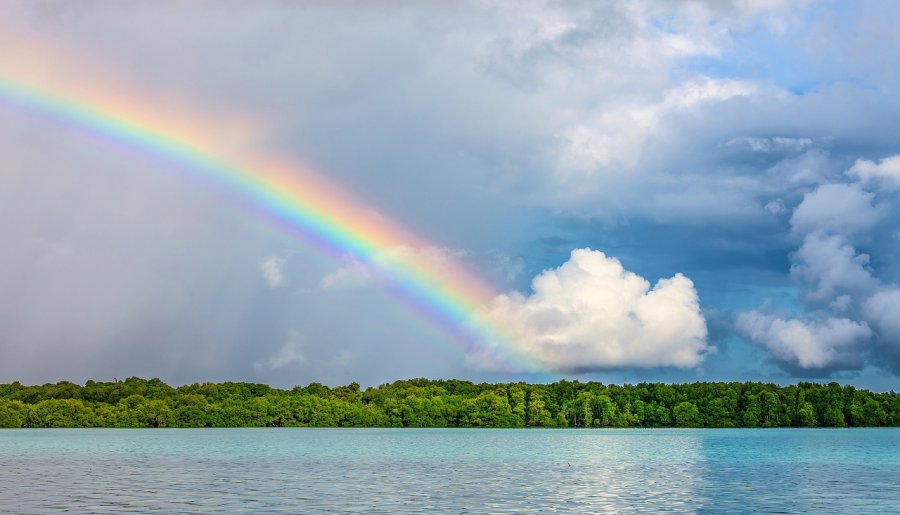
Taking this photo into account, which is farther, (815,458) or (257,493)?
(815,458)

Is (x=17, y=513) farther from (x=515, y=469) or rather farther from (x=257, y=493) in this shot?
(x=515, y=469)

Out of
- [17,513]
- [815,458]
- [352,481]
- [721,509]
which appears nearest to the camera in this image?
[17,513]

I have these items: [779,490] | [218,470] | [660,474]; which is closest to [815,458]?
[660,474]

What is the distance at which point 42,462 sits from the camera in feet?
322

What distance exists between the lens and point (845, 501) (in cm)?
6047

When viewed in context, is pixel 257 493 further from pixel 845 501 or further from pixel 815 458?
pixel 815 458

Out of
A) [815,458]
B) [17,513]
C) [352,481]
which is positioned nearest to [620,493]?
[352,481]

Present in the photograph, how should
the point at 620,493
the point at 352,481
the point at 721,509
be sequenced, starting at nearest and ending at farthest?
the point at 721,509 < the point at 620,493 < the point at 352,481

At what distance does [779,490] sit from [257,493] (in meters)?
36.9

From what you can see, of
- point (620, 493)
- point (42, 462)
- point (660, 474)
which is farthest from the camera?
point (42, 462)

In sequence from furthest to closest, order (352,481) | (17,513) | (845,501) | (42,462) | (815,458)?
(815,458) → (42,462) → (352,481) → (845,501) → (17,513)

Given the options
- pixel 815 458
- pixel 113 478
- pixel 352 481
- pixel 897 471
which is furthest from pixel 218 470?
pixel 815 458

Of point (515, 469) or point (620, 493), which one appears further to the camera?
point (515, 469)

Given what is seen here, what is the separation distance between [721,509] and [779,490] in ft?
50.8
